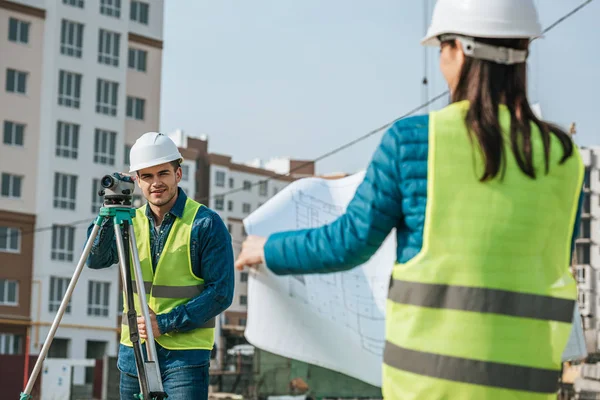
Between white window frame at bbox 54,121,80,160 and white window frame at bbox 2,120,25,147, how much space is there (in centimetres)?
205

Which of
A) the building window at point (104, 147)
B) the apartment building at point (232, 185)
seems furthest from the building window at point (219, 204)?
the building window at point (104, 147)

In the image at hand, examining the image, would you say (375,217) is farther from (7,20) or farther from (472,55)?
(7,20)

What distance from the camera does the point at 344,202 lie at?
Result: 12227mm

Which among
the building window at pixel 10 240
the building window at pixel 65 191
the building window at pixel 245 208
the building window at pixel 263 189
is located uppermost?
the building window at pixel 263 189

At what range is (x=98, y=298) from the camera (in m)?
61.2

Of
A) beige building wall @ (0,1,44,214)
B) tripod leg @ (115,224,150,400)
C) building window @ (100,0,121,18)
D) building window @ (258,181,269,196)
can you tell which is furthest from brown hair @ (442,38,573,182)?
building window @ (258,181,269,196)

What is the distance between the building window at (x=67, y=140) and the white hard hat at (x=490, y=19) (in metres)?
59.1

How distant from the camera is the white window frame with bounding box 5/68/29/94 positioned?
58.6 metres

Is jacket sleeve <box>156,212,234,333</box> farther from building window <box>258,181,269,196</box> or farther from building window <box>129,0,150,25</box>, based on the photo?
building window <box>258,181,269,196</box>

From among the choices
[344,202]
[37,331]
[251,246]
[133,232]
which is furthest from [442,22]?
[37,331]

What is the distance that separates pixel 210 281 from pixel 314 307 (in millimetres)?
7603

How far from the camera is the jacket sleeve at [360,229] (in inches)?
110

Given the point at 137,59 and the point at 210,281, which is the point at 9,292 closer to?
the point at 137,59

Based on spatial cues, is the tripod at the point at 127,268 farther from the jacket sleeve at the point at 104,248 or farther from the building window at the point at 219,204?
the building window at the point at 219,204
